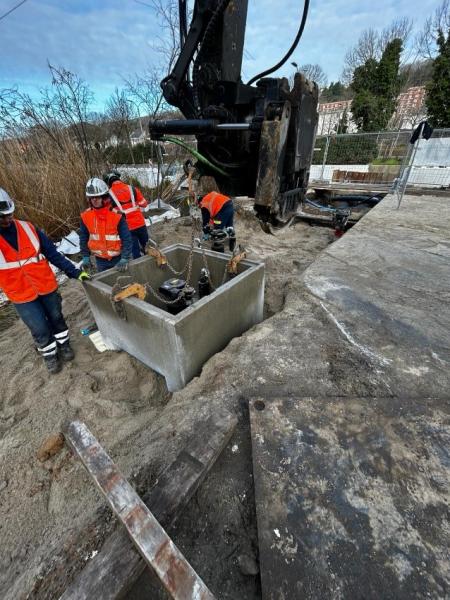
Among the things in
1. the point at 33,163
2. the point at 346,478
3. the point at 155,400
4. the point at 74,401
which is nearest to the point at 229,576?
the point at 346,478

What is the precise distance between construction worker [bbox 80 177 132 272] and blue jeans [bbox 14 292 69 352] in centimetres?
58

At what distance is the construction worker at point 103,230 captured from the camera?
9.50ft

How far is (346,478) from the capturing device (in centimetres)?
121

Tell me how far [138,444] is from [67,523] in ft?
1.55

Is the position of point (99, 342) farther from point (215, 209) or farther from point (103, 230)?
point (215, 209)

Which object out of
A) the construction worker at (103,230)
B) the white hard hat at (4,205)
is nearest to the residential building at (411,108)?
the construction worker at (103,230)

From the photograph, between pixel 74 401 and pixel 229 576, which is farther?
pixel 74 401

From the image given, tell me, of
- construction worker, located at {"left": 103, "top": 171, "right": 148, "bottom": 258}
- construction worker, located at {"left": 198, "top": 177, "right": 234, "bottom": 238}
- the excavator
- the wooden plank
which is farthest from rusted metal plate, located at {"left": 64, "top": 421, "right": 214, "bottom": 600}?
→ construction worker, located at {"left": 103, "top": 171, "right": 148, "bottom": 258}

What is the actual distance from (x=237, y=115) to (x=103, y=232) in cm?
186

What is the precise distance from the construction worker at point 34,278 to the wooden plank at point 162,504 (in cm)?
194

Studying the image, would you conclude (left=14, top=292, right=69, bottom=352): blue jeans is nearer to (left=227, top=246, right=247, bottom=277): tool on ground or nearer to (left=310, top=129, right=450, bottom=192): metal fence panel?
(left=227, top=246, right=247, bottom=277): tool on ground

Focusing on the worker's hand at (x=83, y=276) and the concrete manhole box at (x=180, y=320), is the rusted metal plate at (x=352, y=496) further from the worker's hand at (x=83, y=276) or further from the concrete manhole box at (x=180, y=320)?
the worker's hand at (x=83, y=276)

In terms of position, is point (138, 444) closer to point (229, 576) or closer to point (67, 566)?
point (67, 566)

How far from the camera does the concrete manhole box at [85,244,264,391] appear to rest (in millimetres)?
2094
